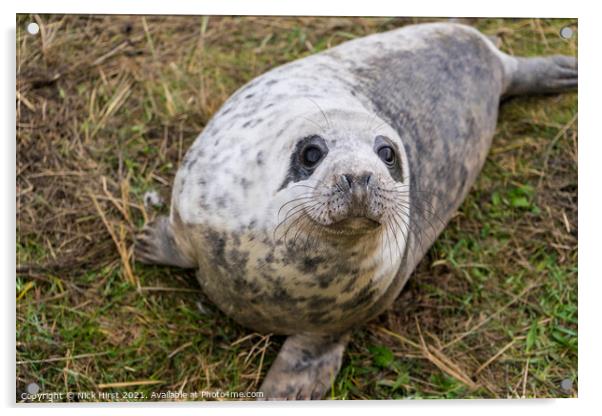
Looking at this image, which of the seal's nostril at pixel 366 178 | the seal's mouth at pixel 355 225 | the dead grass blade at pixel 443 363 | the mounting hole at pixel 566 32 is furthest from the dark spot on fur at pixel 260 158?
the mounting hole at pixel 566 32

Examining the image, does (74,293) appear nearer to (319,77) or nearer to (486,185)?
(319,77)

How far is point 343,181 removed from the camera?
2039 mm

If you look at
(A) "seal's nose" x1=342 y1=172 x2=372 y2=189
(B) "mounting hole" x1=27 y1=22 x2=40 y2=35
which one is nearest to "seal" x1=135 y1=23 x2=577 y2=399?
(A) "seal's nose" x1=342 y1=172 x2=372 y2=189

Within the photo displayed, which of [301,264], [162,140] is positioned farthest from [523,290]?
[162,140]

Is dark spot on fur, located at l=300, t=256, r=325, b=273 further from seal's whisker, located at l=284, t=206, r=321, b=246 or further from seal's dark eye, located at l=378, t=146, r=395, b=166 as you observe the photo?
seal's dark eye, located at l=378, t=146, r=395, b=166

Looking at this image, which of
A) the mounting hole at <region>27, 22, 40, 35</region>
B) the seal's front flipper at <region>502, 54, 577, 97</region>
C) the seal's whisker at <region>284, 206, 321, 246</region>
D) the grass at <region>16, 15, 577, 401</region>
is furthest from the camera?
the seal's front flipper at <region>502, 54, 577, 97</region>

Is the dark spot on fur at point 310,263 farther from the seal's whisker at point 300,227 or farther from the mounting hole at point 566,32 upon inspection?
the mounting hole at point 566,32

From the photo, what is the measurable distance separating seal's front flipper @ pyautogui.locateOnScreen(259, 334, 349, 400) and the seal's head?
58 cm

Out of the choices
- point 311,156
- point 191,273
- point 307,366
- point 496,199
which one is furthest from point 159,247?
point 496,199

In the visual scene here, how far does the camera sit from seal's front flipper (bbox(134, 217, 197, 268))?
2848 millimetres

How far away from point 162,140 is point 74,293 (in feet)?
2.04

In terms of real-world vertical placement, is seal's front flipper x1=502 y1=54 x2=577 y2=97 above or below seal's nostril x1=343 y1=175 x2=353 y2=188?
below
